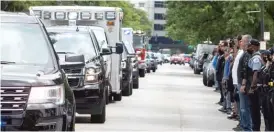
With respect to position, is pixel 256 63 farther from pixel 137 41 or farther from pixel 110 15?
pixel 137 41

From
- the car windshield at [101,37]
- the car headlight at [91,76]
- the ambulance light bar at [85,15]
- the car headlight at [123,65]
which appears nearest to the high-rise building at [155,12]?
the car headlight at [123,65]

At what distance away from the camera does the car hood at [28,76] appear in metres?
6.80

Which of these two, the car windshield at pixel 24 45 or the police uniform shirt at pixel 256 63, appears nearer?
the car windshield at pixel 24 45

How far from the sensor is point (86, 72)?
534 inches

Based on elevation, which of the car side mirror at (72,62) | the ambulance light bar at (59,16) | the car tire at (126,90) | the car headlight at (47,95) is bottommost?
the car tire at (126,90)

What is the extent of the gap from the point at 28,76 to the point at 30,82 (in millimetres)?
135

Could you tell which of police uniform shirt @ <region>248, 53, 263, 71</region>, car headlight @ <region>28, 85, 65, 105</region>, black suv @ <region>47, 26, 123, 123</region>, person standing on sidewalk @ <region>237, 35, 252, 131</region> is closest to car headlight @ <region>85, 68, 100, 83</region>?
black suv @ <region>47, 26, 123, 123</region>

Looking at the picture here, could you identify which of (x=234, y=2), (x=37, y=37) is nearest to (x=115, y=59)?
(x=37, y=37)

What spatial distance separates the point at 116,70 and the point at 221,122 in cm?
403

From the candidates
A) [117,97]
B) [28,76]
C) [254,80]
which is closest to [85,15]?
[117,97]

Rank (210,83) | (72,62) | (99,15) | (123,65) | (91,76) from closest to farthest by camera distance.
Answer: (72,62), (91,76), (99,15), (123,65), (210,83)

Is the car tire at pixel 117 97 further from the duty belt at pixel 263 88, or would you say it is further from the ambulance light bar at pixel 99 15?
the duty belt at pixel 263 88

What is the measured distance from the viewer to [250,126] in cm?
1261

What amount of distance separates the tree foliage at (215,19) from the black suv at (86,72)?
28860 mm
